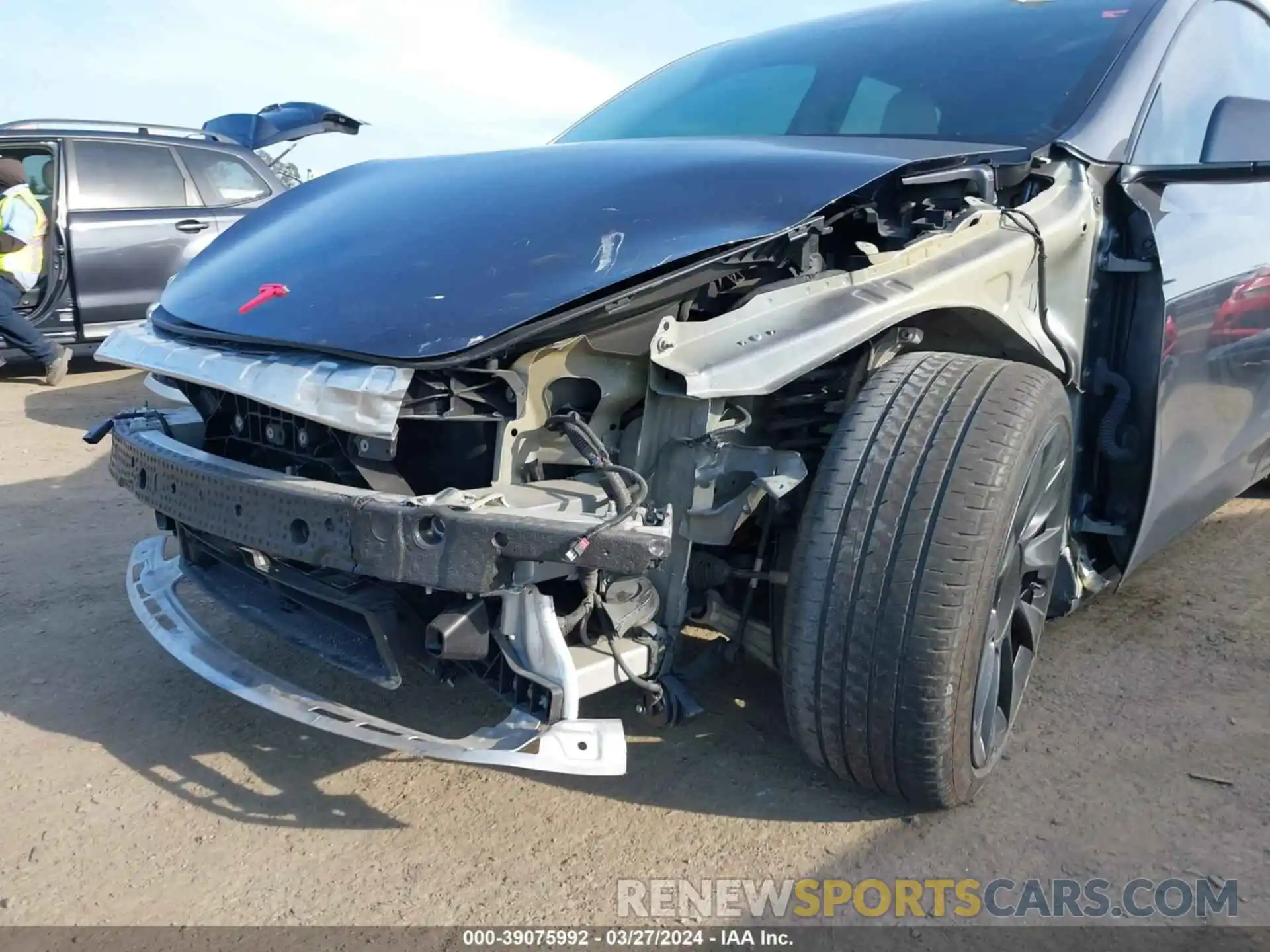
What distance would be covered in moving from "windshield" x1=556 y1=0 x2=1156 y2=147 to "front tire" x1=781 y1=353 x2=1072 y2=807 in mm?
922

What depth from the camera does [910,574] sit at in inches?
73.4

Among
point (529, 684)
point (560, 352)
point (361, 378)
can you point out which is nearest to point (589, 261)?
point (560, 352)

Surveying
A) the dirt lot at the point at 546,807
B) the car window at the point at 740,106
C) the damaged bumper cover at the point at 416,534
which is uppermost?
the car window at the point at 740,106

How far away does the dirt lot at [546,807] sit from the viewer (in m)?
1.93

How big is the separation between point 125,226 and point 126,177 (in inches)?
16.1

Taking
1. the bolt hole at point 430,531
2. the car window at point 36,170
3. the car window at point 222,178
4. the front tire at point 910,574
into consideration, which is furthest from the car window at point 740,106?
the car window at point 36,170

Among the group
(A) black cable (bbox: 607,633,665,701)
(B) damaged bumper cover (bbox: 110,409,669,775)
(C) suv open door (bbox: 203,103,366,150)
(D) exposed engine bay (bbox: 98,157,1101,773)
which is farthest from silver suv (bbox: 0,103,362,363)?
(A) black cable (bbox: 607,633,665,701)

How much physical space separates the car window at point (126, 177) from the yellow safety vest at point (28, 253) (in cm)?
27

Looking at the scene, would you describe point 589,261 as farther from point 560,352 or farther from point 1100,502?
point 1100,502

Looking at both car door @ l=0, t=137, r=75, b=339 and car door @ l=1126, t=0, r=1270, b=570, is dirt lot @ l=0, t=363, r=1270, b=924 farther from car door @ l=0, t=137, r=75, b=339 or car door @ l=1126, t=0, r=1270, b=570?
car door @ l=0, t=137, r=75, b=339

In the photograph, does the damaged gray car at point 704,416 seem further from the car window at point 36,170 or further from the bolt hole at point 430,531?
the car window at point 36,170

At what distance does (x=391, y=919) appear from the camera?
184cm

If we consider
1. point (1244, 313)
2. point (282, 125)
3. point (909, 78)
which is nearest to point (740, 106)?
point (909, 78)
